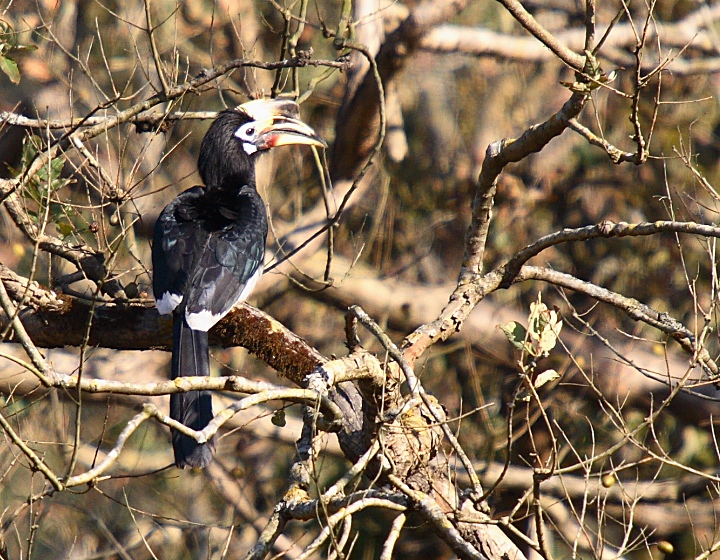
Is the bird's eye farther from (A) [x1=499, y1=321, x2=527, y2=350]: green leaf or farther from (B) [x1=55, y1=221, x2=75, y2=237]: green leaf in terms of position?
(A) [x1=499, y1=321, x2=527, y2=350]: green leaf

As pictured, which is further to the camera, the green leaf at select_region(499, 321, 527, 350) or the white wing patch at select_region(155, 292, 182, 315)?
the white wing patch at select_region(155, 292, 182, 315)

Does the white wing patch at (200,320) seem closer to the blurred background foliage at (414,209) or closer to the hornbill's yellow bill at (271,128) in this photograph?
the hornbill's yellow bill at (271,128)

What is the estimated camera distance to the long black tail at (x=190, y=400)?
2836 millimetres

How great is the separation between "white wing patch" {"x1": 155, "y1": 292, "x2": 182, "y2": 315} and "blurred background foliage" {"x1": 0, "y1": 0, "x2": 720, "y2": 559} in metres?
1.96

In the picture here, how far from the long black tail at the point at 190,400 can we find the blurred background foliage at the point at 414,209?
81.1 inches

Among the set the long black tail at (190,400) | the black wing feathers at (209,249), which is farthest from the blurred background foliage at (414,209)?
the long black tail at (190,400)

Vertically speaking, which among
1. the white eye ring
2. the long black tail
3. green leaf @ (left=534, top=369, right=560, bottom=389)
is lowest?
the long black tail

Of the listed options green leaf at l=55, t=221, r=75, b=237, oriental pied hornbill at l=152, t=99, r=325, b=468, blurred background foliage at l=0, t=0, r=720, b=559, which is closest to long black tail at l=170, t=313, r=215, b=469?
oriental pied hornbill at l=152, t=99, r=325, b=468

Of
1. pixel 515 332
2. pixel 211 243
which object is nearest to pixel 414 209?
pixel 211 243

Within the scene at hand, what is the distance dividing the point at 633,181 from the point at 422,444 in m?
4.04

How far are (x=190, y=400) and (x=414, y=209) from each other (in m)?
3.69

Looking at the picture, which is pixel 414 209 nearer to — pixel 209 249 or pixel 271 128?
pixel 271 128

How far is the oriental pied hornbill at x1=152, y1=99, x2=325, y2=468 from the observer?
309 cm

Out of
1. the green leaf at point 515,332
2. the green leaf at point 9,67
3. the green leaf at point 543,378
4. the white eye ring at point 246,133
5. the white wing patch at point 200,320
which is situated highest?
the green leaf at point 9,67
